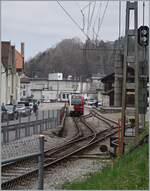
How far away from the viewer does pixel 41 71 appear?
5694 inches

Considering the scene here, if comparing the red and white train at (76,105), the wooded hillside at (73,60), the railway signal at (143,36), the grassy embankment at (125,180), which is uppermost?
the wooded hillside at (73,60)

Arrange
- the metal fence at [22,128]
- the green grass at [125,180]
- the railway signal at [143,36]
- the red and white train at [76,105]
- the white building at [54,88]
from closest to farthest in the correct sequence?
1. the green grass at [125,180]
2. the railway signal at [143,36]
3. the metal fence at [22,128]
4. the red and white train at [76,105]
5. the white building at [54,88]

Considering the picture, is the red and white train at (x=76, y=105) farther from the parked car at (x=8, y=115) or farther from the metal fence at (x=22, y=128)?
the metal fence at (x=22, y=128)

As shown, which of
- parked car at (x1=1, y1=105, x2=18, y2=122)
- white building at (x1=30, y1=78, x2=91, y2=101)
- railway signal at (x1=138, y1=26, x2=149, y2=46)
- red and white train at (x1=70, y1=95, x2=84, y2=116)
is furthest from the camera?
white building at (x1=30, y1=78, x2=91, y2=101)

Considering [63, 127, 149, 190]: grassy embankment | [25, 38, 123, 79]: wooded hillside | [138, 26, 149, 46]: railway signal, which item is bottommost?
[63, 127, 149, 190]: grassy embankment

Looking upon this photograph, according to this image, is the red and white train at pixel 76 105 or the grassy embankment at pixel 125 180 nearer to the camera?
the grassy embankment at pixel 125 180

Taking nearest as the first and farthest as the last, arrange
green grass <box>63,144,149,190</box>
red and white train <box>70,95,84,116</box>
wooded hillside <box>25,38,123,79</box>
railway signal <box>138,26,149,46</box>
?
green grass <box>63,144,149,190</box>
railway signal <box>138,26,149,46</box>
wooded hillside <box>25,38,123,79</box>
red and white train <box>70,95,84,116</box>

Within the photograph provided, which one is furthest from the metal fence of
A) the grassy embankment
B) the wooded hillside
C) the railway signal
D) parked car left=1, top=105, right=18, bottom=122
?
the grassy embankment

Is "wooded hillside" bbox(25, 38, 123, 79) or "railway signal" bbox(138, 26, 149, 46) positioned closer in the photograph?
"railway signal" bbox(138, 26, 149, 46)

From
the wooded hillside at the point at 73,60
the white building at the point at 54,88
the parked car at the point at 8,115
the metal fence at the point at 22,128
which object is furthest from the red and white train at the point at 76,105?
the white building at the point at 54,88

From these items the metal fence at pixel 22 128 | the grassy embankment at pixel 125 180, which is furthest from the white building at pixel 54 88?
the grassy embankment at pixel 125 180

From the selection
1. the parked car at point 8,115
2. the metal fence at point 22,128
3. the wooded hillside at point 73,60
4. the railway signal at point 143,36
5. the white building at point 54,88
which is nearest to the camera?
the railway signal at point 143,36

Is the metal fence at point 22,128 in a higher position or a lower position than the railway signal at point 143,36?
lower

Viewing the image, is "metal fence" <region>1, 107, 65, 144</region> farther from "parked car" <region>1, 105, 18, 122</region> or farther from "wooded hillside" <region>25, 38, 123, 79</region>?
"wooded hillside" <region>25, 38, 123, 79</region>
